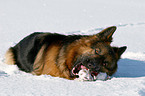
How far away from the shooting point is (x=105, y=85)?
9.22ft

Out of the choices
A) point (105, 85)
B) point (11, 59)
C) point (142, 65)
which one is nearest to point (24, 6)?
point (11, 59)

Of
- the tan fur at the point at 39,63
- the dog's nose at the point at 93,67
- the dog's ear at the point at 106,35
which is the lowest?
the tan fur at the point at 39,63

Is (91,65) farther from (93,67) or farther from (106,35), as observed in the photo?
(106,35)

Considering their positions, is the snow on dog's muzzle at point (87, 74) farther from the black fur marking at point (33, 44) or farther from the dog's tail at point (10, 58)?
the dog's tail at point (10, 58)

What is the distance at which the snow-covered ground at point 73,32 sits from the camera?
2562 mm

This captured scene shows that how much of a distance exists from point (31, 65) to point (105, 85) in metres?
1.84

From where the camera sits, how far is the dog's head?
3.51 m

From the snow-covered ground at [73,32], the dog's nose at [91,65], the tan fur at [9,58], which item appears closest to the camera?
the snow-covered ground at [73,32]

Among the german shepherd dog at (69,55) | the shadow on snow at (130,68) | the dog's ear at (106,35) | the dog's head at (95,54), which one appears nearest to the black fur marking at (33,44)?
the german shepherd dog at (69,55)

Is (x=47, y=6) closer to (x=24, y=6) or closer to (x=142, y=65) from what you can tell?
(x=24, y=6)

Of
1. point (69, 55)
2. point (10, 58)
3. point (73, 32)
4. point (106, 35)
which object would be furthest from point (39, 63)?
point (73, 32)

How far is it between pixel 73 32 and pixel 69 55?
4168 mm

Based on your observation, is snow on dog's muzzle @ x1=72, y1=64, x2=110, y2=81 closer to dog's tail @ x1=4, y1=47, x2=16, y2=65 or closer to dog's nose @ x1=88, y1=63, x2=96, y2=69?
dog's nose @ x1=88, y1=63, x2=96, y2=69

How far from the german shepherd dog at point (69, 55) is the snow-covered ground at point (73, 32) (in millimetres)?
290
